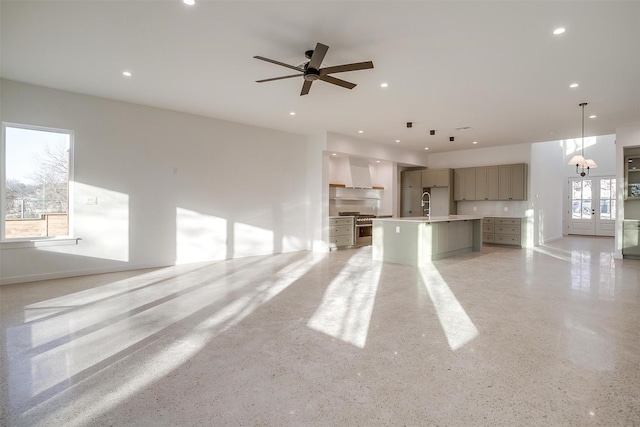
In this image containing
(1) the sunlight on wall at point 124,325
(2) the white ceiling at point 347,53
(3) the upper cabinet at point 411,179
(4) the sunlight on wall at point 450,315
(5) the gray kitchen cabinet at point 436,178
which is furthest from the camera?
(3) the upper cabinet at point 411,179

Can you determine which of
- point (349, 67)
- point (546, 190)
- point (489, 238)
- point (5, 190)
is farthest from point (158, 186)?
point (546, 190)

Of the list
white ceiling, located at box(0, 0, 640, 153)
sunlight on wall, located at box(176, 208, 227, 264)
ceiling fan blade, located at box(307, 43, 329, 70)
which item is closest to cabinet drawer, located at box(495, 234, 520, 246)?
white ceiling, located at box(0, 0, 640, 153)

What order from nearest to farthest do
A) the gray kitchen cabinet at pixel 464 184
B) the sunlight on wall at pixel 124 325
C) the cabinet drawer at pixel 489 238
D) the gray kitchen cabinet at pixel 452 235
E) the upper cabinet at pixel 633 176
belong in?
the sunlight on wall at pixel 124 325
the gray kitchen cabinet at pixel 452 235
the upper cabinet at pixel 633 176
the cabinet drawer at pixel 489 238
the gray kitchen cabinet at pixel 464 184

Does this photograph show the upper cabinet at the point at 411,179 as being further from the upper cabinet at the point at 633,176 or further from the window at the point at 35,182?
the window at the point at 35,182

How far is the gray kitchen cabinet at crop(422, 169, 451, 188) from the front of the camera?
33.5 feet

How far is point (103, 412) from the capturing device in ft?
6.10

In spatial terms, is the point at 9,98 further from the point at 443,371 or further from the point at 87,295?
the point at 443,371

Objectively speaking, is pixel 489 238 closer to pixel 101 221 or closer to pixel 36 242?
pixel 101 221

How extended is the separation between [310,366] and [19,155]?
5.37 meters

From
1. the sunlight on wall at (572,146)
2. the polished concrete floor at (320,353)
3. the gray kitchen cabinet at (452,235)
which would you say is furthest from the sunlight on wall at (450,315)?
the sunlight on wall at (572,146)

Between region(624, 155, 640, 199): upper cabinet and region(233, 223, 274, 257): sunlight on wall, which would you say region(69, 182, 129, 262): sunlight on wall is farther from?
region(624, 155, 640, 199): upper cabinet

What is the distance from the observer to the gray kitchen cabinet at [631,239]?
7.02 m

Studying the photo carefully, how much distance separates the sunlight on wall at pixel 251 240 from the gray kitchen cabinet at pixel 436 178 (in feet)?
18.2

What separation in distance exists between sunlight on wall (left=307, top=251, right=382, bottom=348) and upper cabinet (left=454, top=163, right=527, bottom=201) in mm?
5479
